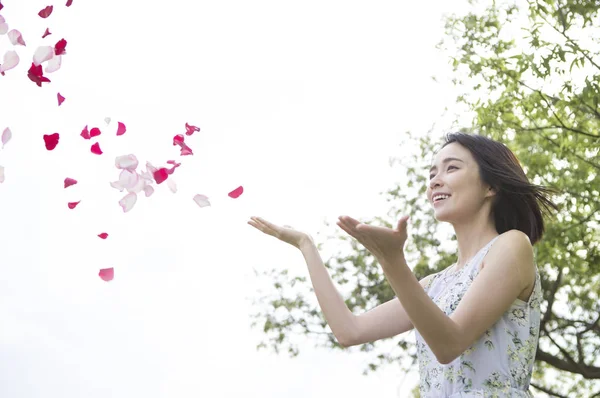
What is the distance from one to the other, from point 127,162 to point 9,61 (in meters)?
Result: 0.63

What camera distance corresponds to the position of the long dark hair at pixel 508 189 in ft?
9.07

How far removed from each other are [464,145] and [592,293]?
8.79 meters

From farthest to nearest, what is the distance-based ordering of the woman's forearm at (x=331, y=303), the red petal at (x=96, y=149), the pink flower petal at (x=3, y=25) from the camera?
1. the red petal at (x=96, y=149)
2. the pink flower petal at (x=3, y=25)
3. the woman's forearm at (x=331, y=303)

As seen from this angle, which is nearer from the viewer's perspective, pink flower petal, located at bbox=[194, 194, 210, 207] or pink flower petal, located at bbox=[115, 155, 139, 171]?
pink flower petal, located at bbox=[194, 194, 210, 207]

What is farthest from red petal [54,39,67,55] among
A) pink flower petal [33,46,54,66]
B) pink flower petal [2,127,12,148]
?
pink flower petal [2,127,12,148]

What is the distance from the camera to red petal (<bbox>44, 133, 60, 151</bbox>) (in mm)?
3590

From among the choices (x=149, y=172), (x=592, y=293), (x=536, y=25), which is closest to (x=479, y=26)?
(x=536, y=25)

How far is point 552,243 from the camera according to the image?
864 centimetres

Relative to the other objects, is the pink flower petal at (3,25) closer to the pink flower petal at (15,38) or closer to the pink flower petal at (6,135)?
the pink flower petal at (15,38)

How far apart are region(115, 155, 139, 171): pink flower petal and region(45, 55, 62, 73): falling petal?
17.6 inches

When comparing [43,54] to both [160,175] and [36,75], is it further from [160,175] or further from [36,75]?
[160,175]

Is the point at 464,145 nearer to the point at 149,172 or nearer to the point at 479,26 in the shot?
the point at 149,172

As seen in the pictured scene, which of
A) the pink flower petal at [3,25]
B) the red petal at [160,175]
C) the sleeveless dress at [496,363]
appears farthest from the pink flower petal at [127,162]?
the sleeveless dress at [496,363]

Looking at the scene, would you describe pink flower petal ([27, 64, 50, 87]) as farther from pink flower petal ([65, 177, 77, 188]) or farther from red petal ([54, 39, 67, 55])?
pink flower petal ([65, 177, 77, 188])
